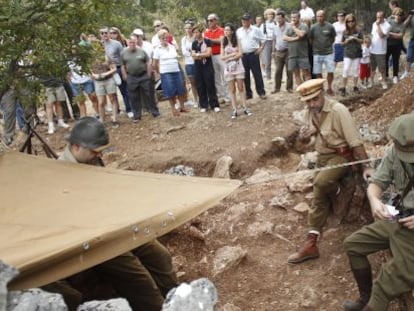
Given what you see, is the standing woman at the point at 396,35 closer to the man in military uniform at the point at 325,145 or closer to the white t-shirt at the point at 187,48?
the white t-shirt at the point at 187,48

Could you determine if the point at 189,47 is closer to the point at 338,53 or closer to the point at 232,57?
the point at 232,57

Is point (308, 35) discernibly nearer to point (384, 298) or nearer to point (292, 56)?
point (292, 56)

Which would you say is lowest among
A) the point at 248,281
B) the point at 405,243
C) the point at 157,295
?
the point at 248,281

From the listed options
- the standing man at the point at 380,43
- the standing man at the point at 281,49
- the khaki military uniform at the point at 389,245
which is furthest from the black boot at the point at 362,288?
the standing man at the point at 380,43

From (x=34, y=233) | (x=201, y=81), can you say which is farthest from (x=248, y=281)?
(x=201, y=81)

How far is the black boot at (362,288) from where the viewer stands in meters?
4.13

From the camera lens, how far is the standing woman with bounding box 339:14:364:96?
10.2m

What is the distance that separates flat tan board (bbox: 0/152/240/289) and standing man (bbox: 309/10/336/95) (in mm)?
6627

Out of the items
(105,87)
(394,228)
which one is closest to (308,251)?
(394,228)

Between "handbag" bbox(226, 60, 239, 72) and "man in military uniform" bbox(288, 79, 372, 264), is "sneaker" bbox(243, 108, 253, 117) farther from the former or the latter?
"man in military uniform" bbox(288, 79, 372, 264)

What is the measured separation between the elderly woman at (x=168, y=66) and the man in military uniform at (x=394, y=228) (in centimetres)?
696

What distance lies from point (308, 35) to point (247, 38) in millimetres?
1316

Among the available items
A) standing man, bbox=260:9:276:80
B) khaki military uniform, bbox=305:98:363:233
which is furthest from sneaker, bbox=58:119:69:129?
khaki military uniform, bbox=305:98:363:233

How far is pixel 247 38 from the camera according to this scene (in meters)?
10.3
